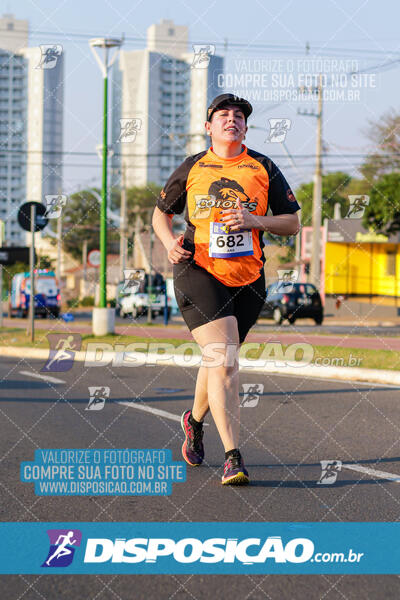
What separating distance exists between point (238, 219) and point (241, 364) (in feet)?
26.7

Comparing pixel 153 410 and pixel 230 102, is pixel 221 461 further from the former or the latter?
pixel 153 410

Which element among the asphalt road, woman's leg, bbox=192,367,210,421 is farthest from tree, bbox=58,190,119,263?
→ woman's leg, bbox=192,367,210,421

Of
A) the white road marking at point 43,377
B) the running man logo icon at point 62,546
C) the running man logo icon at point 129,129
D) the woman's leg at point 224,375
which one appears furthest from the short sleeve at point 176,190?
the running man logo icon at point 129,129

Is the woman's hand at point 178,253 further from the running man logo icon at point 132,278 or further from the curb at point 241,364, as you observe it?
the running man logo icon at point 132,278

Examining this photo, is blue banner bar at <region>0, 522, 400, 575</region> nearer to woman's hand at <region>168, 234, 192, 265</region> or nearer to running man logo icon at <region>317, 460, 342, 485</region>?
running man logo icon at <region>317, 460, 342, 485</region>

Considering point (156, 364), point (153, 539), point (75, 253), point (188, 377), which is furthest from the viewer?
point (75, 253)

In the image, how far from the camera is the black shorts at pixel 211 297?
16.9 ft

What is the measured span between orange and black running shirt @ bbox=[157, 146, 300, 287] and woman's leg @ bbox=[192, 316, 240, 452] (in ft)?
0.93

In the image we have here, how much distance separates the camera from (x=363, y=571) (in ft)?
11.9

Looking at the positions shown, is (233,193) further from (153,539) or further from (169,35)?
(169,35)

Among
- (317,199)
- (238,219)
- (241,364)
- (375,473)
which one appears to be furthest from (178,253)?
(317,199)

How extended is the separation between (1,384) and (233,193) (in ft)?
21.2

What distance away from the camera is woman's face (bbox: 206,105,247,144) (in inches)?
204

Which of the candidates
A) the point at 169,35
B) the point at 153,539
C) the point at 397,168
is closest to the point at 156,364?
the point at 153,539
